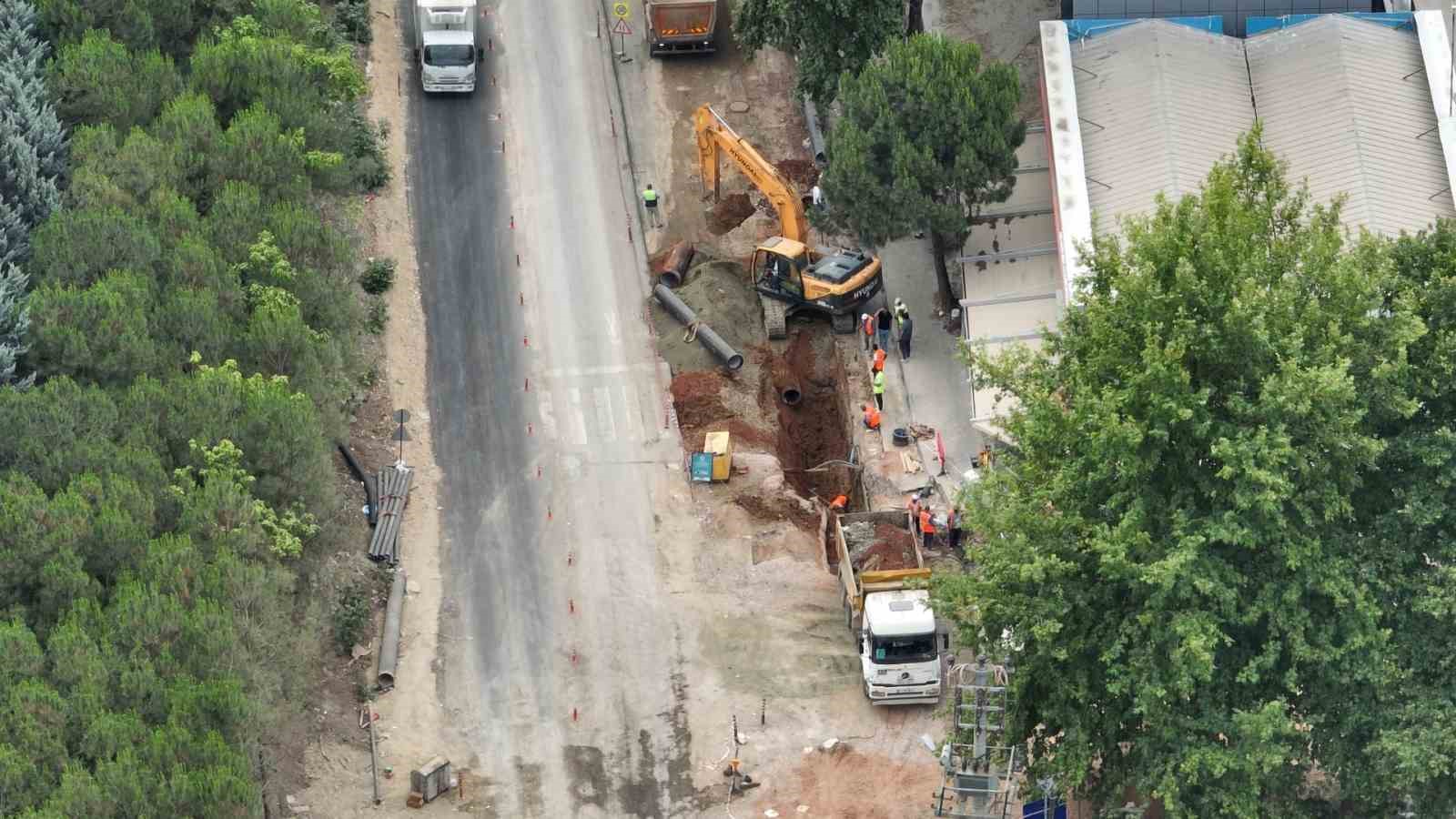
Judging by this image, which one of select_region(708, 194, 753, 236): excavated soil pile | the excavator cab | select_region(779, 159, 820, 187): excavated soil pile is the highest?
select_region(779, 159, 820, 187): excavated soil pile

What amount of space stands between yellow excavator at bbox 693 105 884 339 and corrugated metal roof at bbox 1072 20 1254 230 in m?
7.34

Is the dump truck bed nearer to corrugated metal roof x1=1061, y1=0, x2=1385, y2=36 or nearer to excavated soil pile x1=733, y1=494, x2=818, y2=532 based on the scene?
excavated soil pile x1=733, y1=494, x2=818, y2=532

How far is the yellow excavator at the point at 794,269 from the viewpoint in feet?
227

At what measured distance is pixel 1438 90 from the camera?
226 feet

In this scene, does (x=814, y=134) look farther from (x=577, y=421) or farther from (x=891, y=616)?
(x=891, y=616)

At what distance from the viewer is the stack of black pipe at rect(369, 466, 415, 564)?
62.6 m

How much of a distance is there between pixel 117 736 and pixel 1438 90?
139ft

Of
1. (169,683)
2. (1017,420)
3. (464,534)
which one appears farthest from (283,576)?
(1017,420)

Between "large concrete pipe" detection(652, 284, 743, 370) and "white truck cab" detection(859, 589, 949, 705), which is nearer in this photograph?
"white truck cab" detection(859, 589, 949, 705)

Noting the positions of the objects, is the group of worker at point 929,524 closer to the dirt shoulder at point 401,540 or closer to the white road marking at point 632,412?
the white road marking at point 632,412

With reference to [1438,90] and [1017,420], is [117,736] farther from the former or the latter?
[1438,90]

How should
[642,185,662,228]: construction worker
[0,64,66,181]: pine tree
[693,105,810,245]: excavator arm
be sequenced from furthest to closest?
[642,185,662,228]: construction worker
[693,105,810,245]: excavator arm
[0,64,66,181]: pine tree

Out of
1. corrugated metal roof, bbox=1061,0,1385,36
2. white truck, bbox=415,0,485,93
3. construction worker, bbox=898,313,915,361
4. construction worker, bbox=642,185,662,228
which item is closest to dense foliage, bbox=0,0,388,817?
white truck, bbox=415,0,485,93

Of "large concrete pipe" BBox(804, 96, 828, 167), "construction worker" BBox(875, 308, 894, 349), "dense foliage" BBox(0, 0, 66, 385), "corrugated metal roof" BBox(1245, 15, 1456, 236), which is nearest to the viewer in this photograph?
"dense foliage" BBox(0, 0, 66, 385)
